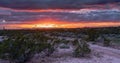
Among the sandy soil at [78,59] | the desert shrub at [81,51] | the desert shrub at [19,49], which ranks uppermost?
the desert shrub at [19,49]

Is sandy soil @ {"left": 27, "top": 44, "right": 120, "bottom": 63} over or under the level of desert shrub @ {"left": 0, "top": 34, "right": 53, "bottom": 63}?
under

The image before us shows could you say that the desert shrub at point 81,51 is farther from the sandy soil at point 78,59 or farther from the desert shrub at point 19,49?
the desert shrub at point 19,49

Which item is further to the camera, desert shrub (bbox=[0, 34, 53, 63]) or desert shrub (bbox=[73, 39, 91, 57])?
desert shrub (bbox=[73, 39, 91, 57])

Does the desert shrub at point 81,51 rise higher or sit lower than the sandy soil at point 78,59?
higher

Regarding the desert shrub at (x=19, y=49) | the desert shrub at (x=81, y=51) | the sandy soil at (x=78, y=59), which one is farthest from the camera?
the desert shrub at (x=81, y=51)

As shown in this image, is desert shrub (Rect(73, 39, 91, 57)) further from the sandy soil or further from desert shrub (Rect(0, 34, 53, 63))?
desert shrub (Rect(0, 34, 53, 63))

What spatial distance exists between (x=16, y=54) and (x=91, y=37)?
1874cm

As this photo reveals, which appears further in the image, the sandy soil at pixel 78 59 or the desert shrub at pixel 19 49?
the sandy soil at pixel 78 59

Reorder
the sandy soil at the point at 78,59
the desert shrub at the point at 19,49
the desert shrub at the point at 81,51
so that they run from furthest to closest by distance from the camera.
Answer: the desert shrub at the point at 81,51, the sandy soil at the point at 78,59, the desert shrub at the point at 19,49

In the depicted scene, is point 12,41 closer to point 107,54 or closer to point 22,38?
point 22,38

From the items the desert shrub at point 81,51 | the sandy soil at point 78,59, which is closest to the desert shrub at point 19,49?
the sandy soil at point 78,59

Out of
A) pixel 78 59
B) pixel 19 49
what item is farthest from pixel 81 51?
pixel 19 49

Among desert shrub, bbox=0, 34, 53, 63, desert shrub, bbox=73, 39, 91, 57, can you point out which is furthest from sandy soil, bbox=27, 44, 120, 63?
desert shrub, bbox=0, 34, 53, 63

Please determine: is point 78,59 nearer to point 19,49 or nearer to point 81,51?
point 81,51
